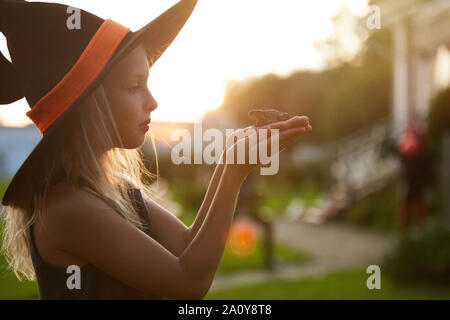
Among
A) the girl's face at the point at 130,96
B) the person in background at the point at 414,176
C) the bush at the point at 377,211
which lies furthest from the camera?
the bush at the point at 377,211

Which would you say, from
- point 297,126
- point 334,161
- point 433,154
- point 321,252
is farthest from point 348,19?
point 297,126

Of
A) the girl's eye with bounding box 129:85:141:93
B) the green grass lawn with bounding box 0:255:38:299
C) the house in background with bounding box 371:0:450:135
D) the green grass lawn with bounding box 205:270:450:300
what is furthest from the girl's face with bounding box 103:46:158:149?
the house in background with bounding box 371:0:450:135

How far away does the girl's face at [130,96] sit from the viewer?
131 cm

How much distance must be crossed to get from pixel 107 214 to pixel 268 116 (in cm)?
46

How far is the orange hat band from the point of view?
1.23 meters

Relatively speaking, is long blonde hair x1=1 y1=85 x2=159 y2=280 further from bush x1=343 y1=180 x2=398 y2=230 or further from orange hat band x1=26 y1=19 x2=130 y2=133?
bush x1=343 y1=180 x2=398 y2=230

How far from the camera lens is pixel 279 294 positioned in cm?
550

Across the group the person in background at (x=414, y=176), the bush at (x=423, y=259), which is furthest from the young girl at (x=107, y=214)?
the person in background at (x=414, y=176)

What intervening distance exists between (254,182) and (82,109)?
6.10 metres

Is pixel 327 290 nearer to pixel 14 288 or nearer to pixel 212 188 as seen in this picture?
pixel 14 288

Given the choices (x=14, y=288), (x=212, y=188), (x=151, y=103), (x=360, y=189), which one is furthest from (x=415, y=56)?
(x=151, y=103)

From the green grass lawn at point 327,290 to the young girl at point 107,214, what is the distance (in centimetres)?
409

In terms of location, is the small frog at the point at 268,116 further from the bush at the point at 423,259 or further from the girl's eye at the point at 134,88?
the bush at the point at 423,259
